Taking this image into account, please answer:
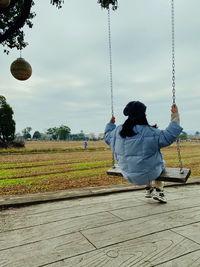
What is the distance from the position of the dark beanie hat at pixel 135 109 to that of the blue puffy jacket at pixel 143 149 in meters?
0.16

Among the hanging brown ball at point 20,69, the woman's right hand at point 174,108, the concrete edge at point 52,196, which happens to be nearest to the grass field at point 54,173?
the concrete edge at point 52,196

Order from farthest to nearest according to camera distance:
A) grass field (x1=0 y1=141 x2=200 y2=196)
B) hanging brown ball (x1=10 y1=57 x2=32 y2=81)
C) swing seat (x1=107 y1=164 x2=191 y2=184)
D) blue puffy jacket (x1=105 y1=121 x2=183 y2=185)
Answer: grass field (x1=0 y1=141 x2=200 y2=196) < hanging brown ball (x1=10 y1=57 x2=32 y2=81) < swing seat (x1=107 y1=164 x2=191 y2=184) < blue puffy jacket (x1=105 y1=121 x2=183 y2=185)

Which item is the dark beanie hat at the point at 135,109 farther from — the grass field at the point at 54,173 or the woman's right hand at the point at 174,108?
the grass field at the point at 54,173

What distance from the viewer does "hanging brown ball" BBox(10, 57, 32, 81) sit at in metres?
4.39

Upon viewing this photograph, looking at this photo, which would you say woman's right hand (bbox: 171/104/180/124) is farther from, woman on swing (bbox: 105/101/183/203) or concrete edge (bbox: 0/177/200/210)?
concrete edge (bbox: 0/177/200/210)

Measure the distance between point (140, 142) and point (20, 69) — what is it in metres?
3.27

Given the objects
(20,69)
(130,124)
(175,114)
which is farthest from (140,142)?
(20,69)

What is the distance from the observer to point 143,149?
2.49 meters

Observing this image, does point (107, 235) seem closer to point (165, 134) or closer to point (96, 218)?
point (96, 218)

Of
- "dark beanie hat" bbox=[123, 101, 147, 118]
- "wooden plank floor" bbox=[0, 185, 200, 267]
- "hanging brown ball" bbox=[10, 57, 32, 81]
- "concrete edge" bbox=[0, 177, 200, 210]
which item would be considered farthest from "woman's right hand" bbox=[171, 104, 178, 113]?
"hanging brown ball" bbox=[10, 57, 32, 81]

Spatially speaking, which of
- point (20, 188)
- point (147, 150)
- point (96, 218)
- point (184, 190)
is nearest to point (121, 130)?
point (147, 150)

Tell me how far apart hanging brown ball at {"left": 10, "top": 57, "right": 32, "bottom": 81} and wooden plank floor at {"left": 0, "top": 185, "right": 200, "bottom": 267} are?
9.27 feet

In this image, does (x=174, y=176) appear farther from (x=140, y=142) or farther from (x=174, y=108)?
(x=174, y=108)

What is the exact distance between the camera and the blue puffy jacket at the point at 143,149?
2.41 metres
